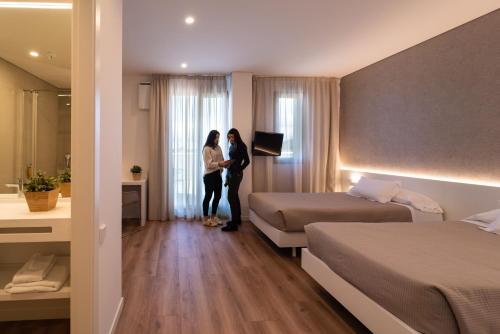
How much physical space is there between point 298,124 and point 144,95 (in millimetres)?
2644

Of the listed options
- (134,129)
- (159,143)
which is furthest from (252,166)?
(134,129)

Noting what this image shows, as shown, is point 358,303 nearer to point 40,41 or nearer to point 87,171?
point 87,171

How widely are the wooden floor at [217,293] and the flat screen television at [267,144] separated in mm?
1694

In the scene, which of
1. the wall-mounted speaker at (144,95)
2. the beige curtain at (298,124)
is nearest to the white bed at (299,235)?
the beige curtain at (298,124)

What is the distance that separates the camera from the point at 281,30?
11.4ft

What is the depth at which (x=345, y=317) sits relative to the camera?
7.54 ft

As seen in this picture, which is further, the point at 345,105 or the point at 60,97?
the point at 345,105

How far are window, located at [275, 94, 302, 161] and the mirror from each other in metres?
3.80

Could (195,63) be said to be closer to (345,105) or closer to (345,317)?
(345,105)

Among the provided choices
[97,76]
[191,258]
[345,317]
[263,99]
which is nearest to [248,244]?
[191,258]

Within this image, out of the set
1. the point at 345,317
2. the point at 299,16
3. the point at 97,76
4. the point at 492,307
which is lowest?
the point at 345,317

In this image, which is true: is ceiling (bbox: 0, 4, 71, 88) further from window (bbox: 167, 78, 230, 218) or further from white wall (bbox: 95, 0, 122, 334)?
window (bbox: 167, 78, 230, 218)

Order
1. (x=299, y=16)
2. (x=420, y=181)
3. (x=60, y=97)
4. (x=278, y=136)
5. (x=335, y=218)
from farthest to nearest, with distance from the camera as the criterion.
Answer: (x=278, y=136) → (x=420, y=181) → (x=335, y=218) → (x=299, y=16) → (x=60, y=97)

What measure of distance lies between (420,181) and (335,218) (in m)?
1.18
